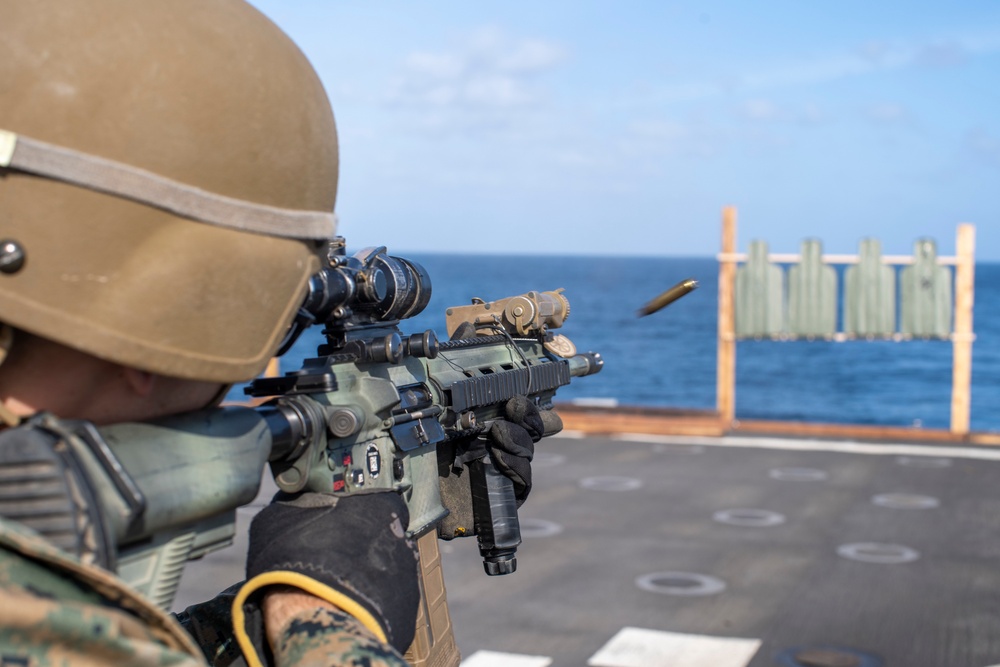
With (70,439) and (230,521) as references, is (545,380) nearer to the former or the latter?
(230,521)

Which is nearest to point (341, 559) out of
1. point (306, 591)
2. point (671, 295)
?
point (306, 591)

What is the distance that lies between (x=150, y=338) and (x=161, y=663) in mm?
465

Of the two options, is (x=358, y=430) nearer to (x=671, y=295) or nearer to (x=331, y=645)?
(x=331, y=645)

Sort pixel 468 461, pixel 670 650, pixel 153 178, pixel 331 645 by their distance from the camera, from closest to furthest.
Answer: pixel 153 178 < pixel 331 645 < pixel 468 461 < pixel 670 650

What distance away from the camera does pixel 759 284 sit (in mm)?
13977

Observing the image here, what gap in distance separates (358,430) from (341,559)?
0.43 metres

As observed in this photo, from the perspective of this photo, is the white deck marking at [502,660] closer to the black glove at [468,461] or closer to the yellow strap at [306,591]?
the black glove at [468,461]

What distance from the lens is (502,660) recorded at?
5922 millimetres

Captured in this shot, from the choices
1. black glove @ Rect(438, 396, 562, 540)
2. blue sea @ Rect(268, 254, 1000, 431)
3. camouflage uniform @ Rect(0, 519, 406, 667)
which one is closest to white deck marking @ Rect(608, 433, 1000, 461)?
black glove @ Rect(438, 396, 562, 540)

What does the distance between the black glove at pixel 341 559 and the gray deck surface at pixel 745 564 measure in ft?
12.9

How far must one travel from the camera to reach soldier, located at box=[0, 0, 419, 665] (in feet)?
4.59

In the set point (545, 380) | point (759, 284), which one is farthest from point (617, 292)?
point (545, 380)

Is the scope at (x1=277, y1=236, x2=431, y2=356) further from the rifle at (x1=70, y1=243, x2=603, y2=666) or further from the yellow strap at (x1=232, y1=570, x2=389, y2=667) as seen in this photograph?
the yellow strap at (x1=232, y1=570, x2=389, y2=667)

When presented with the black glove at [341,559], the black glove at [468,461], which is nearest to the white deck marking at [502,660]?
the black glove at [468,461]
